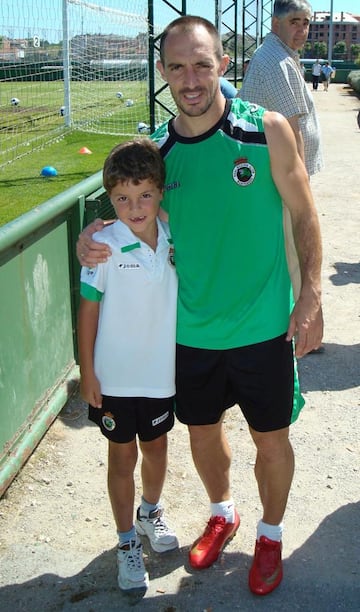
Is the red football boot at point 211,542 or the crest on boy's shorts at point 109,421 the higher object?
the crest on boy's shorts at point 109,421

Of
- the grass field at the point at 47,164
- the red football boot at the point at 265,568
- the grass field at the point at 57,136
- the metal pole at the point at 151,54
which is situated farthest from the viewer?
the grass field at the point at 57,136

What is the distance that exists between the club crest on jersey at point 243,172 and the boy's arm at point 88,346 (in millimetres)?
646

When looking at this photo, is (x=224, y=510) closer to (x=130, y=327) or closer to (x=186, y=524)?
(x=186, y=524)

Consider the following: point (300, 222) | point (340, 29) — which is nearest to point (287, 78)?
point (300, 222)

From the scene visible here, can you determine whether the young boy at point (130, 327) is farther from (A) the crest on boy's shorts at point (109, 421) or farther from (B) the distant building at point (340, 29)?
(B) the distant building at point (340, 29)

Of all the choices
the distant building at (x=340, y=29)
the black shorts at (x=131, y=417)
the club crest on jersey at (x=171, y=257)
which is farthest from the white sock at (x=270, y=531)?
the distant building at (x=340, y=29)

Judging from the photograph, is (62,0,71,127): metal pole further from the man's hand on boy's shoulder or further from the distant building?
the distant building

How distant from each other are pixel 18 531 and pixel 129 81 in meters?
17.1

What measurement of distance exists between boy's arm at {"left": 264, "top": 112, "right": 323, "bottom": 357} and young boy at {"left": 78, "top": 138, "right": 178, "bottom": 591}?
0.39 metres

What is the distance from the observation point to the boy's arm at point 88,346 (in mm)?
2574

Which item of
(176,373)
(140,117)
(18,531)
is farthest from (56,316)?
(140,117)

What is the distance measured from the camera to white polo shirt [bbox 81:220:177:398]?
2.54 m

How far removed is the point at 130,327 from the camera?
2600 millimetres

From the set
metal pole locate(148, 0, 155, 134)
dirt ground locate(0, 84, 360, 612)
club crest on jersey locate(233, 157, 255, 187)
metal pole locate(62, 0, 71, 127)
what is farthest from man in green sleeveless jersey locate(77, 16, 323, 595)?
metal pole locate(62, 0, 71, 127)
